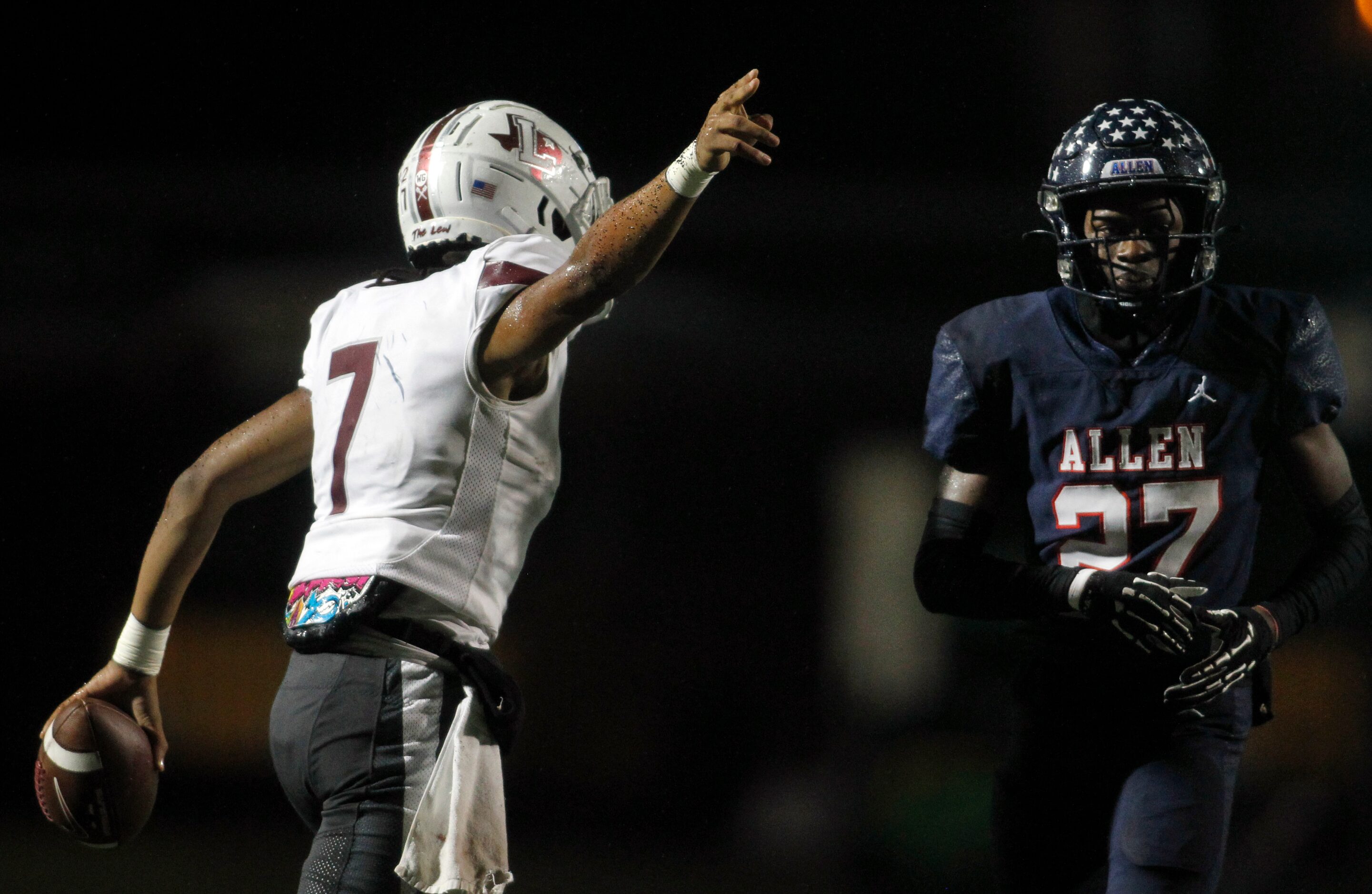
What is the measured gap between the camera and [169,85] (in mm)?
4086

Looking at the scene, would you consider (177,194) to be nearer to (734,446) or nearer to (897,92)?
(734,446)

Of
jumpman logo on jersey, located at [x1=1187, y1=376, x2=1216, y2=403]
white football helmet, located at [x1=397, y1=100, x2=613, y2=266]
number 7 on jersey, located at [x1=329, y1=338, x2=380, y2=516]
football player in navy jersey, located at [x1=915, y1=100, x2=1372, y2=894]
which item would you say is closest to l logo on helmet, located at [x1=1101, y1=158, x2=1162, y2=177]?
football player in navy jersey, located at [x1=915, y1=100, x2=1372, y2=894]

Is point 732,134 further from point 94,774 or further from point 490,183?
point 94,774

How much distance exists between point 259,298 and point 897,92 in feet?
7.41

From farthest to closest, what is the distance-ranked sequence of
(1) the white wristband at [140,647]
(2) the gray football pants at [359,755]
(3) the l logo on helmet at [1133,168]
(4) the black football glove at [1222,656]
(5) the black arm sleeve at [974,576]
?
(1) the white wristband at [140,647] → (3) the l logo on helmet at [1133,168] → (5) the black arm sleeve at [974,576] → (4) the black football glove at [1222,656] → (2) the gray football pants at [359,755]

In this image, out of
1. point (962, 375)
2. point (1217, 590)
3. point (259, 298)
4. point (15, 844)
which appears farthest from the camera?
point (259, 298)

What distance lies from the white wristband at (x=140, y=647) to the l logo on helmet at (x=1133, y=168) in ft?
A: 5.08

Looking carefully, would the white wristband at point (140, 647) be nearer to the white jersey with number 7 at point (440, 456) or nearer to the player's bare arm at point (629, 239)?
the white jersey with number 7 at point (440, 456)

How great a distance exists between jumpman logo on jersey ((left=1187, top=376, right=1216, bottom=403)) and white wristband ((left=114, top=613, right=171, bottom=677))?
152 centimetres

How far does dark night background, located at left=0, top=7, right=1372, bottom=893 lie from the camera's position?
4.03m

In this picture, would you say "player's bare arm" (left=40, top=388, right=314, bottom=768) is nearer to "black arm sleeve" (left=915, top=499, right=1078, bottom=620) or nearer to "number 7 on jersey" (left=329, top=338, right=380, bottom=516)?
"number 7 on jersey" (left=329, top=338, right=380, bottom=516)

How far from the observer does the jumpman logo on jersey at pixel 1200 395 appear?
1740 mm

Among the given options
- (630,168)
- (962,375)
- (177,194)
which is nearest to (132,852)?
(177,194)

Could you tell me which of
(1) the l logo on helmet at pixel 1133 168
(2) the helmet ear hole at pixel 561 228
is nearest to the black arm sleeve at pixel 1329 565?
(1) the l logo on helmet at pixel 1133 168
